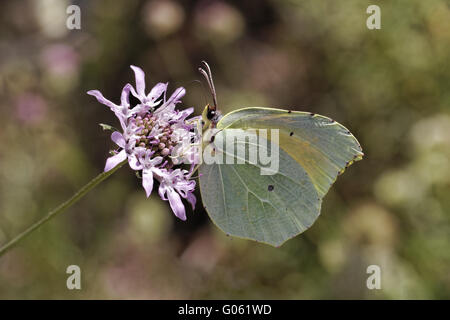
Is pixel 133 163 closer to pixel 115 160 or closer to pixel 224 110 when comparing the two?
pixel 115 160

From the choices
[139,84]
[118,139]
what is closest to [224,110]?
[139,84]

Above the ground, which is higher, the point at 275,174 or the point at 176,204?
the point at 275,174

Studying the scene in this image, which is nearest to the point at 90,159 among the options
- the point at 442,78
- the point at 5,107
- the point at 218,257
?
the point at 5,107

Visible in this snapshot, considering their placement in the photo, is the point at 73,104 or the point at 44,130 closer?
the point at 44,130

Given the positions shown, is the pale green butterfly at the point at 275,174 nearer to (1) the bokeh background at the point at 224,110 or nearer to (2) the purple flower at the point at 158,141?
(2) the purple flower at the point at 158,141

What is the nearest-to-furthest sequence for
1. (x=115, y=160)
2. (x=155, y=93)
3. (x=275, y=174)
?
(x=115, y=160) → (x=155, y=93) → (x=275, y=174)

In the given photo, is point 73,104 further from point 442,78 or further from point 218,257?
point 442,78

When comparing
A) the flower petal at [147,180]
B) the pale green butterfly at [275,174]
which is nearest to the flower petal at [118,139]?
the flower petal at [147,180]

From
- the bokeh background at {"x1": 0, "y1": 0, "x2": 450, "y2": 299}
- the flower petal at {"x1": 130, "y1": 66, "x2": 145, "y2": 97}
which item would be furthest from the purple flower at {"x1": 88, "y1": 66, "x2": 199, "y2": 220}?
the bokeh background at {"x1": 0, "y1": 0, "x2": 450, "y2": 299}
